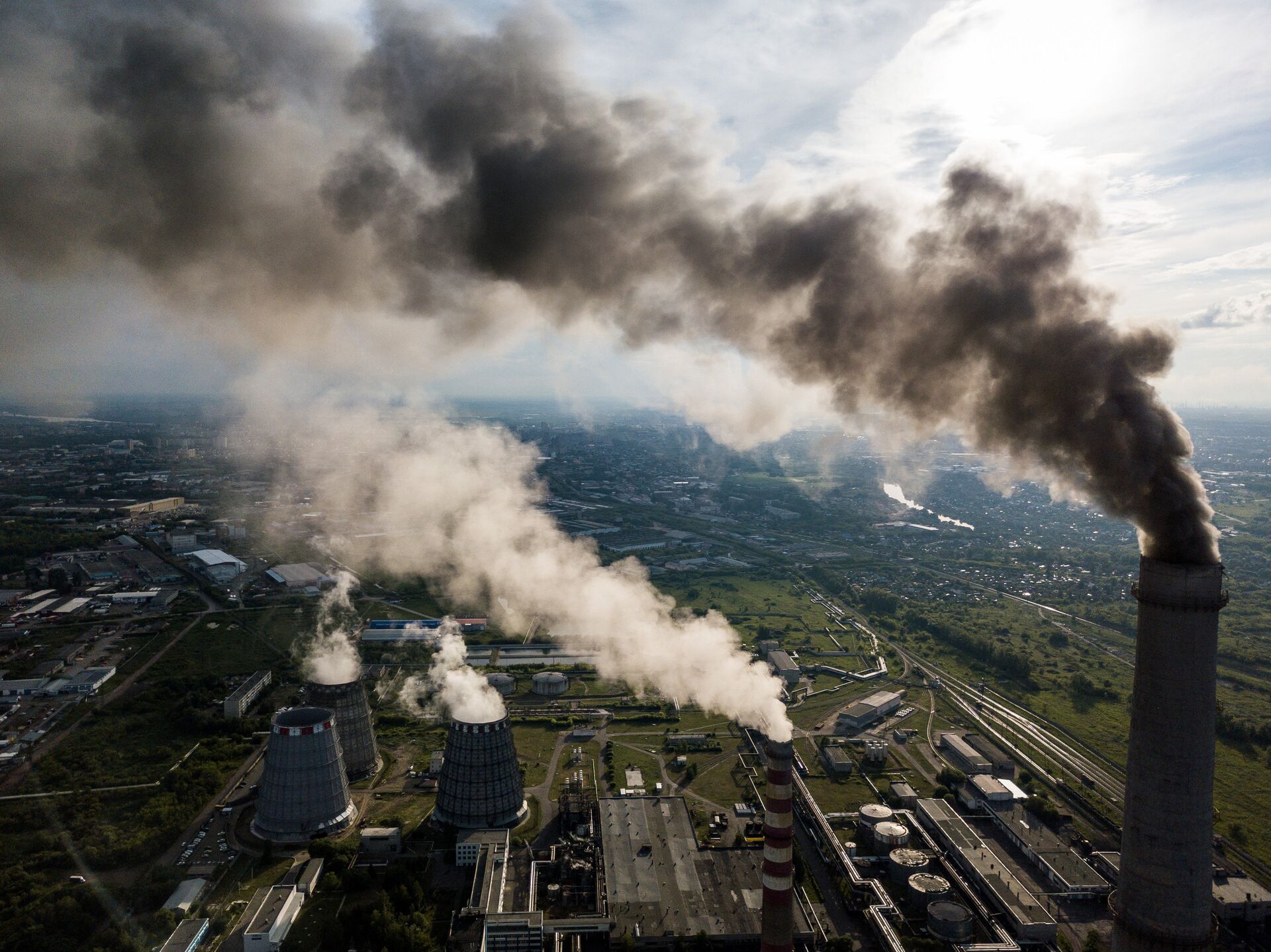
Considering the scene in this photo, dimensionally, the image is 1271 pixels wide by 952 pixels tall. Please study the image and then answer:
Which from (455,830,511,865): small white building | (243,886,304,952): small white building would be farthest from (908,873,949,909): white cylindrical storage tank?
(243,886,304,952): small white building

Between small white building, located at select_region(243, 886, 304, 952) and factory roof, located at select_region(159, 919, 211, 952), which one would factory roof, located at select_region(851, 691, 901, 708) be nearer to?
small white building, located at select_region(243, 886, 304, 952)

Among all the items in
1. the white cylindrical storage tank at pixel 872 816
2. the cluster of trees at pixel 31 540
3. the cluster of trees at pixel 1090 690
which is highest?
the cluster of trees at pixel 31 540

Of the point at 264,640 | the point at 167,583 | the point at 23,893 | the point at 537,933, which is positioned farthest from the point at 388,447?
the point at 537,933

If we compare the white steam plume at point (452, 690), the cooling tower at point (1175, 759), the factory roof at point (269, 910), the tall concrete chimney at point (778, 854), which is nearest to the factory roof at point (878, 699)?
the white steam plume at point (452, 690)

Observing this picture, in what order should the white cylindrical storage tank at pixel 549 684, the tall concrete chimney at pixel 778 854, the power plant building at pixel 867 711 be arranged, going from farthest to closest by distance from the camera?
the white cylindrical storage tank at pixel 549 684 → the power plant building at pixel 867 711 → the tall concrete chimney at pixel 778 854

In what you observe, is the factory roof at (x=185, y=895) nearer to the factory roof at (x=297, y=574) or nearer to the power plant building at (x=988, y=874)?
the power plant building at (x=988, y=874)

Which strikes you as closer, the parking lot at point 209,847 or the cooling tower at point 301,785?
the parking lot at point 209,847

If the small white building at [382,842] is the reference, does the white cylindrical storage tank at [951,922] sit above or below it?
below
